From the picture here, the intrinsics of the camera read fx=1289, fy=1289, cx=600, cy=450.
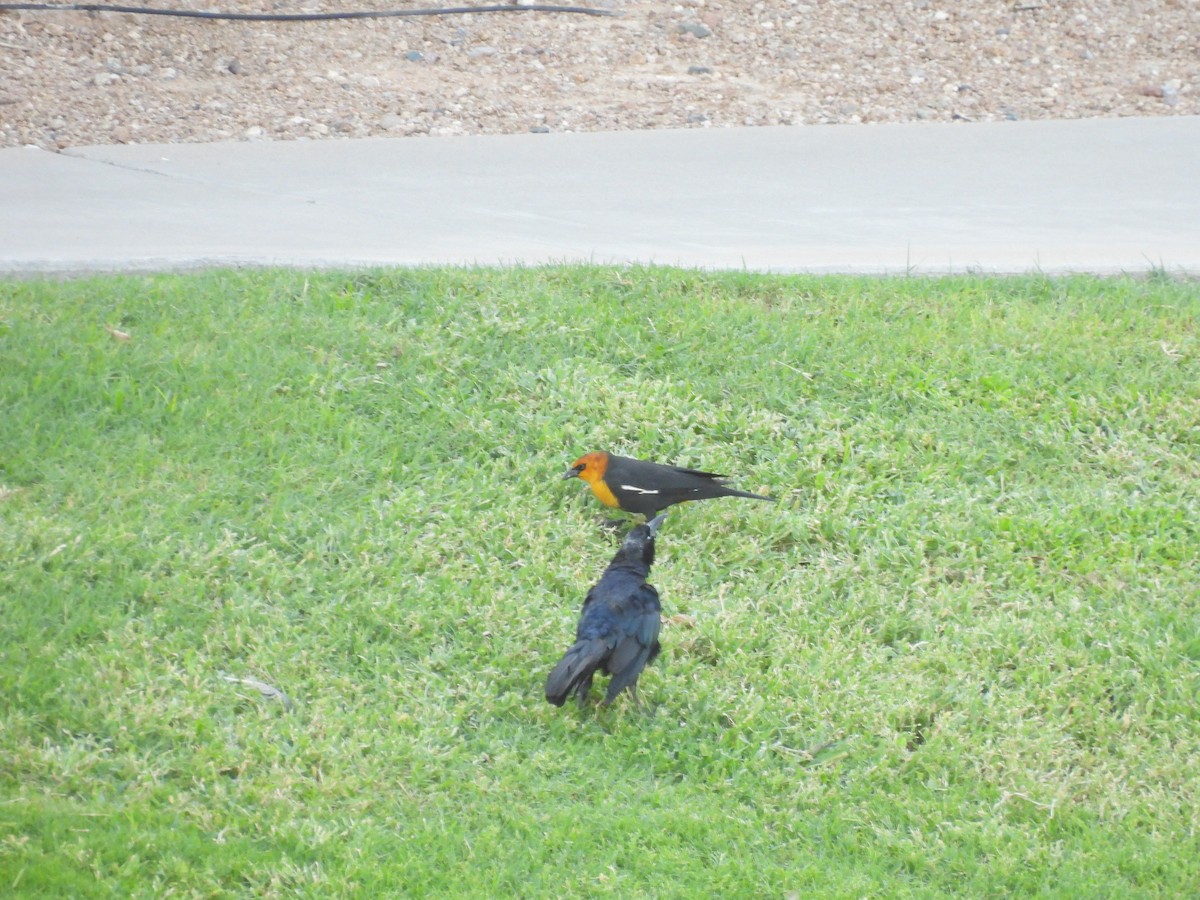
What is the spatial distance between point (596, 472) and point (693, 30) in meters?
6.85

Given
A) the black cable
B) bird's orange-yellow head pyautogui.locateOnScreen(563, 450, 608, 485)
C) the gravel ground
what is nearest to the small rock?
the gravel ground

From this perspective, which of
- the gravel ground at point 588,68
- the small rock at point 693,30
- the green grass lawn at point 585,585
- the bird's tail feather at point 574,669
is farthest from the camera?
the small rock at point 693,30

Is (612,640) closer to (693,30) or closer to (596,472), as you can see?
(596,472)

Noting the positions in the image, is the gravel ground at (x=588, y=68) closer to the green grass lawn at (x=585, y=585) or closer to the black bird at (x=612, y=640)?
the green grass lawn at (x=585, y=585)

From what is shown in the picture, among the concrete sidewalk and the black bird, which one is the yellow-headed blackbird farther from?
the concrete sidewalk

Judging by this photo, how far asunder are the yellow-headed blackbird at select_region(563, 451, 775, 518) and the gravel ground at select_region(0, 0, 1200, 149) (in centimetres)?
489

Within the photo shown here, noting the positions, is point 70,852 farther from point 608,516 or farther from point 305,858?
point 608,516

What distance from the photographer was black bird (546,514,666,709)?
12.3 feet

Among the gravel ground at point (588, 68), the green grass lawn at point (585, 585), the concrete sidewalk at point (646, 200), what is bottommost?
the green grass lawn at point (585, 585)

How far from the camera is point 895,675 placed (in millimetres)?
4164

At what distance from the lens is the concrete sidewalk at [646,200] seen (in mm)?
6445

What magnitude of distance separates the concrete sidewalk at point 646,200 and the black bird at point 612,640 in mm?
2712

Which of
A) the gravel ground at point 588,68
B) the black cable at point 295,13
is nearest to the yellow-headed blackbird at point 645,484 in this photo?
the gravel ground at point 588,68

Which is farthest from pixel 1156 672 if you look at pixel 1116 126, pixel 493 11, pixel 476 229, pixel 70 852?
pixel 493 11
